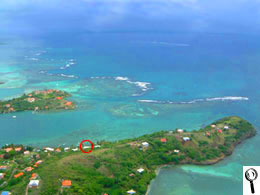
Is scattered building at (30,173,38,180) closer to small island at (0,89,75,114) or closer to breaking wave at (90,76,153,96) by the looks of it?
small island at (0,89,75,114)

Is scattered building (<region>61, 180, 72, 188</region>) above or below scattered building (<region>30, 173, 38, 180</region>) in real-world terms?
below

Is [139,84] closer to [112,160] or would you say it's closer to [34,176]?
[112,160]

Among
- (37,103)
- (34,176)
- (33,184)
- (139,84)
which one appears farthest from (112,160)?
(139,84)

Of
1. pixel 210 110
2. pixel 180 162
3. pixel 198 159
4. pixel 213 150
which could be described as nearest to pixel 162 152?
pixel 180 162

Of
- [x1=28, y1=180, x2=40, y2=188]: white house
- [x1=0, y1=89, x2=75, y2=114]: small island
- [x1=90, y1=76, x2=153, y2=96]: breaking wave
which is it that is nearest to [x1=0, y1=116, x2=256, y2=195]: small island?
[x1=28, y1=180, x2=40, y2=188]: white house

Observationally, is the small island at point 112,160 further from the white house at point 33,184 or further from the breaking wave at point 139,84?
the breaking wave at point 139,84

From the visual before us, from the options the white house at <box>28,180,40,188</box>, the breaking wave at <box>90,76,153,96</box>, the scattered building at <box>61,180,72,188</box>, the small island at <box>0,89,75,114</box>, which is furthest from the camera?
the breaking wave at <box>90,76,153,96</box>

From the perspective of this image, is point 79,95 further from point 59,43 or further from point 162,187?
point 59,43

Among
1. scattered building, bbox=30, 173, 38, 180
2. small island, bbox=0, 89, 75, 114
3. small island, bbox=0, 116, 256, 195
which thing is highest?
small island, bbox=0, 89, 75, 114
